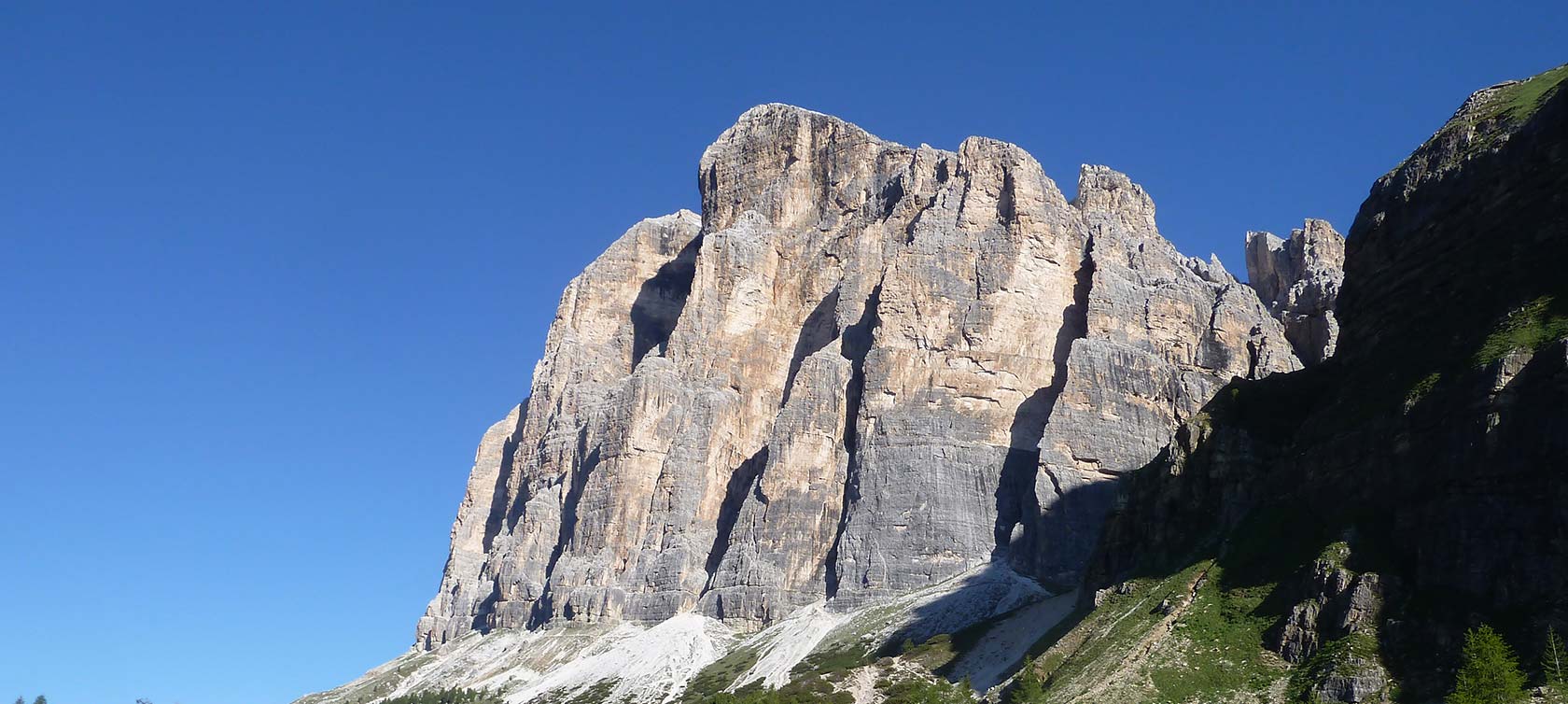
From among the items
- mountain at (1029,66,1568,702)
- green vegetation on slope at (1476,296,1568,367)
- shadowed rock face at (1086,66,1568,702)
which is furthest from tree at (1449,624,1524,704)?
green vegetation on slope at (1476,296,1568,367)

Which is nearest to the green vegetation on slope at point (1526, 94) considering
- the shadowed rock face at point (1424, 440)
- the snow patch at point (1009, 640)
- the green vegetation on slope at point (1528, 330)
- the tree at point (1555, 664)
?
the shadowed rock face at point (1424, 440)

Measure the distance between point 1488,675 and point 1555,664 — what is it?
3.66 meters

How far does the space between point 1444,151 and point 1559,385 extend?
1414 inches

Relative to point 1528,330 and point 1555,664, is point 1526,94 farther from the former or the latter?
point 1555,664

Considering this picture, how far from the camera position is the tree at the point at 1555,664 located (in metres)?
76.2

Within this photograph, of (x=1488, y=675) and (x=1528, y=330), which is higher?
(x=1528, y=330)

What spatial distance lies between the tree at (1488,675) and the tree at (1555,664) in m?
1.33

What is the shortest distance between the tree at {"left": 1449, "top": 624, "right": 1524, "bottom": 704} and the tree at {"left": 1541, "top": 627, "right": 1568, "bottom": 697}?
133 cm

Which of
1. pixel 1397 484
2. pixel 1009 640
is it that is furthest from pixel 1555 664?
pixel 1009 640

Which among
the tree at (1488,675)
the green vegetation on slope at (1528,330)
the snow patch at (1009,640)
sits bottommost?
the tree at (1488,675)

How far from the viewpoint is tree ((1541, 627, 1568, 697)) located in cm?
7619

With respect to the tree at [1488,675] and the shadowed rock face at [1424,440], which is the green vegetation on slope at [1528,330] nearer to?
the shadowed rock face at [1424,440]

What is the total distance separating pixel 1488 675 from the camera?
77.1 metres

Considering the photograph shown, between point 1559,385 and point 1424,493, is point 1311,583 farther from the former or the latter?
point 1559,385
